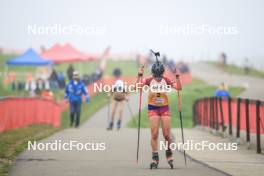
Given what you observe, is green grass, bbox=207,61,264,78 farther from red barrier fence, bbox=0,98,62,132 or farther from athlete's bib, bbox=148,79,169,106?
athlete's bib, bbox=148,79,169,106

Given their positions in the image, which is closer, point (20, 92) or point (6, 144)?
point (6, 144)

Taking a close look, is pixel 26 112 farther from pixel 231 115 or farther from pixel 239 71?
pixel 239 71

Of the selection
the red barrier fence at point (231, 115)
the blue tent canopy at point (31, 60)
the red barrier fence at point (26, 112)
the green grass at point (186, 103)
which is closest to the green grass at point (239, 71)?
the green grass at point (186, 103)

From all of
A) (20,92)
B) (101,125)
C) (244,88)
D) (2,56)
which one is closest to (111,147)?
(101,125)

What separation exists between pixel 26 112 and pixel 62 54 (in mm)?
24217

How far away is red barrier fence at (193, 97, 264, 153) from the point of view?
56.3 ft

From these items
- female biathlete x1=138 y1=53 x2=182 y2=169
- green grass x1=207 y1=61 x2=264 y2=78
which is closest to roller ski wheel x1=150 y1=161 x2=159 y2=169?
female biathlete x1=138 y1=53 x2=182 y2=169

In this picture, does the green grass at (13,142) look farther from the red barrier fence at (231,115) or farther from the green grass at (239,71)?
the green grass at (239,71)

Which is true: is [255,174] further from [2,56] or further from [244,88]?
[2,56]

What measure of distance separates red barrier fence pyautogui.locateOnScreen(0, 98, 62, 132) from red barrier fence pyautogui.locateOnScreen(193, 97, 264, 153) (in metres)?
5.39

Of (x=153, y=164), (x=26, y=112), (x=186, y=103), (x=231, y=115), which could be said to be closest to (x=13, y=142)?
(x=153, y=164)

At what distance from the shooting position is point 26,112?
24844 mm

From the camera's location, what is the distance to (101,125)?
34.2 metres

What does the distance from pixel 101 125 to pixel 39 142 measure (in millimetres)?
16351
